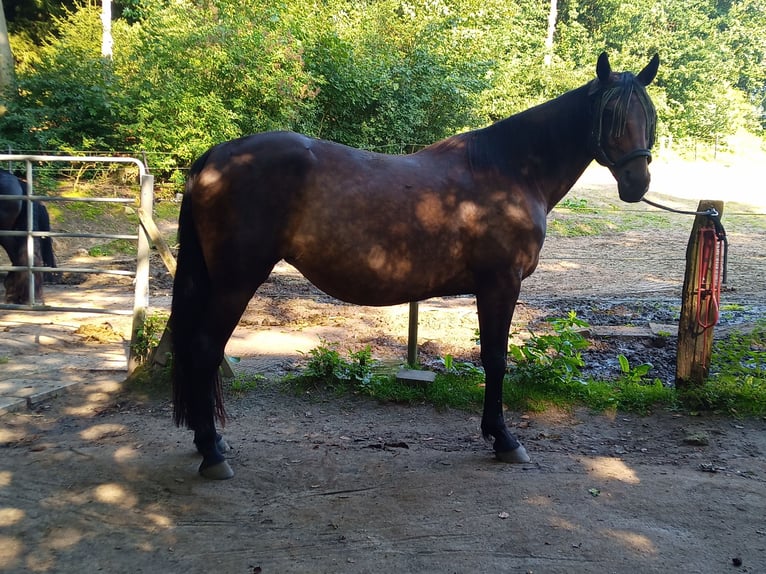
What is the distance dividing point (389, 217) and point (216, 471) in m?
1.81

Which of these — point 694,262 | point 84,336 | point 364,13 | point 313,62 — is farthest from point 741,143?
point 84,336

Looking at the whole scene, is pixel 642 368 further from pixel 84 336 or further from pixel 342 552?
pixel 84 336

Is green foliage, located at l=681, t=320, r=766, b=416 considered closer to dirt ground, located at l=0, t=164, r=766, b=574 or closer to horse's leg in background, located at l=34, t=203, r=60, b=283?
dirt ground, located at l=0, t=164, r=766, b=574

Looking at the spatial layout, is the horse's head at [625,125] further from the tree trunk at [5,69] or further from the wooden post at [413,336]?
the tree trunk at [5,69]

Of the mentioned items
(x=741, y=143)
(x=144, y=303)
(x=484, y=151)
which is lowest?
(x=144, y=303)

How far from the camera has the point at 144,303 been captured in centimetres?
489

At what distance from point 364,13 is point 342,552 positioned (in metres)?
17.8

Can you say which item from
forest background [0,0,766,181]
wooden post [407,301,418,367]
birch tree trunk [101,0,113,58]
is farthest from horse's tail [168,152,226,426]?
birch tree trunk [101,0,113,58]

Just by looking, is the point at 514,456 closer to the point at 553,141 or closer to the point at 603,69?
the point at 553,141

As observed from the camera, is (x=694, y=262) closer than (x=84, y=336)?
Yes

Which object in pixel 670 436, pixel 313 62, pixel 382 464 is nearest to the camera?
pixel 382 464

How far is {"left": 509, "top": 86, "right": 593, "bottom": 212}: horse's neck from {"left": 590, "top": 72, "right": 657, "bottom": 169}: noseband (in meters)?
0.11

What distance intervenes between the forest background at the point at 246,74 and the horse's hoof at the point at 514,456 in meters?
11.0

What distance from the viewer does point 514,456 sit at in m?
3.63
